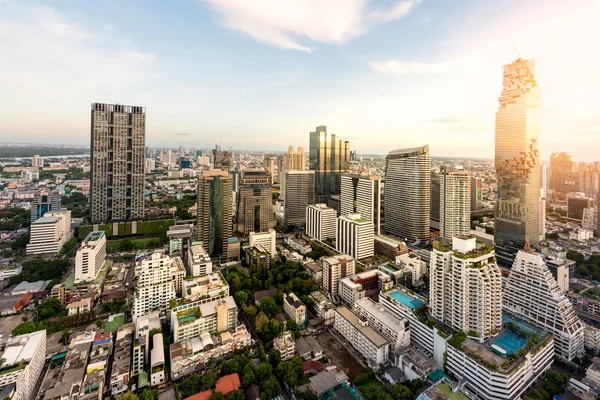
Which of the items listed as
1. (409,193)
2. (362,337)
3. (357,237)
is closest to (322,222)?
(357,237)

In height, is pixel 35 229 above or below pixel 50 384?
above

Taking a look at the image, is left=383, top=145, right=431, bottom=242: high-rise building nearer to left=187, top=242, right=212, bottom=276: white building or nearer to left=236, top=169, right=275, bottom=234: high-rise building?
→ left=236, top=169, right=275, bottom=234: high-rise building

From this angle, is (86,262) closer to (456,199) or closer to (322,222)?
(322,222)

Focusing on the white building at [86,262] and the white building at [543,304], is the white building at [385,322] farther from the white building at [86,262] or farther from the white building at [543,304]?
the white building at [86,262]

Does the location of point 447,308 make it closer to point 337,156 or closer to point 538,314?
point 538,314

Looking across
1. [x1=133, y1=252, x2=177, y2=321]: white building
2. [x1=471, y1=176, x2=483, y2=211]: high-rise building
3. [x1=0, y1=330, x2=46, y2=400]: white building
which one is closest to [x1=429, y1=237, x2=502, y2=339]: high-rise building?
[x1=133, y1=252, x2=177, y2=321]: white building

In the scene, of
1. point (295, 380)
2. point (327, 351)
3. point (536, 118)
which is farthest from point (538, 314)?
point (536, 118)
